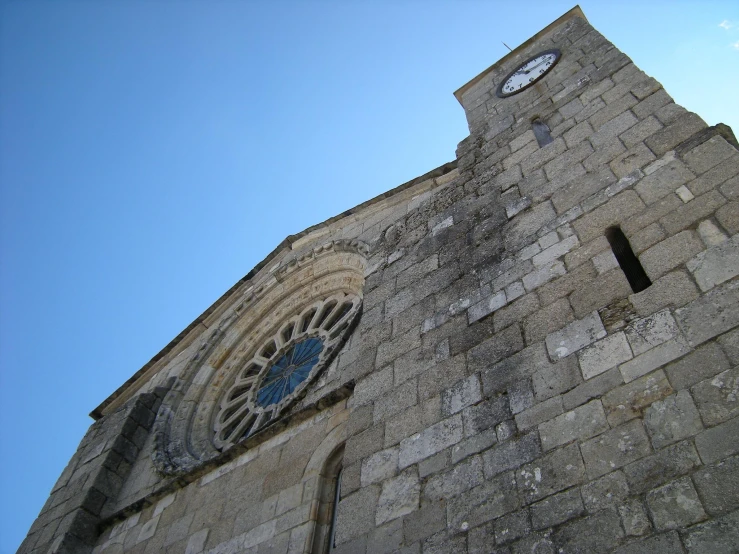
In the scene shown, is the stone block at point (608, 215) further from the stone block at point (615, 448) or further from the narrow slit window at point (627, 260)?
the stone block at point (615, 448)

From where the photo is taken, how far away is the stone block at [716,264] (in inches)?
131

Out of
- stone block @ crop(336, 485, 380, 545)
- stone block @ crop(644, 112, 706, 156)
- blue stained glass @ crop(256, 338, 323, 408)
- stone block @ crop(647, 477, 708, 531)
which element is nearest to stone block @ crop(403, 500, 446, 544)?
stone block @ crop(336, 485, 380, 545)

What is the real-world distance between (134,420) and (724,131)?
6.83m

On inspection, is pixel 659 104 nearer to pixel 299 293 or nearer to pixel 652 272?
pixel 652 272

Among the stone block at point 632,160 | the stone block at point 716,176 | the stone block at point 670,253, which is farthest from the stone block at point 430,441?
the stone block at point 632,160

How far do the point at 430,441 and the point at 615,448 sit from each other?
1.10 meters

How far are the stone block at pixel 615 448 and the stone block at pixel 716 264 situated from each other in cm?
86

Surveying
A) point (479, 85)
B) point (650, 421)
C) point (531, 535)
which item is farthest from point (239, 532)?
point (479, 85)

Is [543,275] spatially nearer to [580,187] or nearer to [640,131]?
[580,187]

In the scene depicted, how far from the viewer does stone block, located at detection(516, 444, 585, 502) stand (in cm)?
306

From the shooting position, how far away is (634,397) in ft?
10.3

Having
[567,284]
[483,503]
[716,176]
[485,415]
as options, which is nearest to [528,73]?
[716,176]

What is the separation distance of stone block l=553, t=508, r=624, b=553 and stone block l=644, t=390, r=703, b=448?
40 cm

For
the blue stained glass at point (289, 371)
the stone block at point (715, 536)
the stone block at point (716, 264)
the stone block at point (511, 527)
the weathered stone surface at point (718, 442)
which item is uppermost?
the blue stained glass at point (289, 371)
